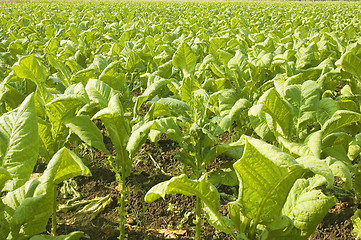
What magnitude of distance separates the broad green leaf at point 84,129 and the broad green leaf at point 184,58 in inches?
55.3

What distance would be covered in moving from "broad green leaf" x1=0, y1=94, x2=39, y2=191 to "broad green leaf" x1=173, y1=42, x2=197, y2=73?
1.96 meters

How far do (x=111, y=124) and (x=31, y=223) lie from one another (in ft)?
2.89

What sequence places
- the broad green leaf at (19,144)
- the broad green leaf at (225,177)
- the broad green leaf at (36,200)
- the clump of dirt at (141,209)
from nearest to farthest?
the broad green leaf at (36,200) → the broad green leaf at (19,144) → the broad green leaf at (225,177) → the clump of dirt at (141,209)

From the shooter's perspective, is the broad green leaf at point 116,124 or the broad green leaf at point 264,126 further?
the broad green leaf at point 264,126

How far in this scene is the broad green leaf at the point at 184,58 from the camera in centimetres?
340

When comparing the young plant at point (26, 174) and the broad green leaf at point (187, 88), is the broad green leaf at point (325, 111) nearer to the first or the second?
the broad green leaf at point (187, 88)

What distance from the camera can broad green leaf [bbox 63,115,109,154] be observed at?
7.02 feet

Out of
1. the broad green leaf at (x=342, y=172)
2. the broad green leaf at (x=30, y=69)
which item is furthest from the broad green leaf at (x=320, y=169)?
the broad green leaf at (x=30, y=69)

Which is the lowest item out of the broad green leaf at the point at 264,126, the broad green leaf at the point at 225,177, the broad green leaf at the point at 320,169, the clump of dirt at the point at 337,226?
the clump of dirt at the point at 337,226

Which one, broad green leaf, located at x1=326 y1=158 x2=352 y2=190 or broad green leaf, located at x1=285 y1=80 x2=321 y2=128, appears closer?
broad green leaf, located at x1=326 y1=158 x2=352 y2=190

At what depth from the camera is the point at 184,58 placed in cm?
345

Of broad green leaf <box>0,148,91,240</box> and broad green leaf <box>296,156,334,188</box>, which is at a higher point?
broad green leaf <box>296,156,334,188</box>

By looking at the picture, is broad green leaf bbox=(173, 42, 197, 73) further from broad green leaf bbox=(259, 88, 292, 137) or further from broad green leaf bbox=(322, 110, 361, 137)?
broad green leaf bbox=(322, 110, 361, 137)

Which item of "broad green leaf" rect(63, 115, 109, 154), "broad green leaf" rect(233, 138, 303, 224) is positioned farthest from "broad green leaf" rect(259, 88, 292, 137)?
"broad green leaf" rect(63, 115, 109, 154)
